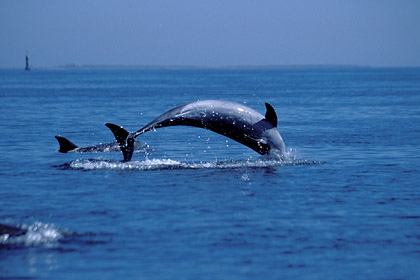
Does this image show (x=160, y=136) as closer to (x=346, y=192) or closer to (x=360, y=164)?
(x=360, y=164)

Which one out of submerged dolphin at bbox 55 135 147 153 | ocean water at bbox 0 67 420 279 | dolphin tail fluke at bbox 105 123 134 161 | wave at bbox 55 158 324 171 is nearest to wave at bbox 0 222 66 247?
ocean water at bbox 0 67 420 279

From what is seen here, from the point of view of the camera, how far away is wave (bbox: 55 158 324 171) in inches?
934

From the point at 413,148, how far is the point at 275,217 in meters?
15.9

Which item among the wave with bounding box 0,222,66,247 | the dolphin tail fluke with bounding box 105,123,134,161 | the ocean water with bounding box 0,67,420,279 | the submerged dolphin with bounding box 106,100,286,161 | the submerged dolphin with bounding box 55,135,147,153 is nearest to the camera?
the ocean water with bounding box 0,67,420,279

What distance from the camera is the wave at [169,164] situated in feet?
77.9

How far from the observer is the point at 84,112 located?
5919 cm

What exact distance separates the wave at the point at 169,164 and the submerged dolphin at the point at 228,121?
48 centimetres

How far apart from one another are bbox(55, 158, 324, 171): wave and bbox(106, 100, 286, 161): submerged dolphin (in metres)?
0.48

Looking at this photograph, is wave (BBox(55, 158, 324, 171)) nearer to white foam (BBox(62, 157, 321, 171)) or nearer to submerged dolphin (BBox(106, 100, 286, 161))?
white foam (BBox(62, 157, 321, 171))

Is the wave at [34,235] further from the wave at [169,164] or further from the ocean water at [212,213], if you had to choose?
the wave at [169,164]

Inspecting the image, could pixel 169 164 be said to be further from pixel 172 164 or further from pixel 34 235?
pixel 34 235

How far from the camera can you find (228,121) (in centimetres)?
2370

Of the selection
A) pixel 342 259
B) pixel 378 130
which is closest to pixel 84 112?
pixel 378 130

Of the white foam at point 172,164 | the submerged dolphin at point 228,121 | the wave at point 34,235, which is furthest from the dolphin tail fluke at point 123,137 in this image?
the wave at point 34,235
